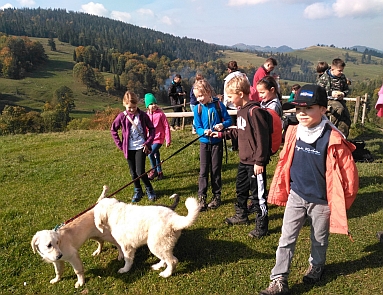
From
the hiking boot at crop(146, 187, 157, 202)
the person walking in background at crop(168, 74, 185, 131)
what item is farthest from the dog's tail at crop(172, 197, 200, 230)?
the person walking in background at crop(168, 74, 185, 131)

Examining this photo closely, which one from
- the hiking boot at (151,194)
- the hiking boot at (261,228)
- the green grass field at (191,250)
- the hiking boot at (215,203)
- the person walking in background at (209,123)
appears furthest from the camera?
the hiking boot at (151,194)

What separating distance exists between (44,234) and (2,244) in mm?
2291

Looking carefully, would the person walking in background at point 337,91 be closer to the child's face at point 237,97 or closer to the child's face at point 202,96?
the child's face at point 202,96

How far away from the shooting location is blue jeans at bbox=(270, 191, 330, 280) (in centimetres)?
373

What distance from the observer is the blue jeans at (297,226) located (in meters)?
3.73

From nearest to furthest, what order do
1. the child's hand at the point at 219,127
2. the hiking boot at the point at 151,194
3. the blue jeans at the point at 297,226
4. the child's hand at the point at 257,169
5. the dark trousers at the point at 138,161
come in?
the blue jeans at the point at 297,226 < the child's hand at the point at 257,169 < the child's hand at the point at 219,127 < the dark trousers at the point at 138,161 < the hiking boot at the point at 151,194

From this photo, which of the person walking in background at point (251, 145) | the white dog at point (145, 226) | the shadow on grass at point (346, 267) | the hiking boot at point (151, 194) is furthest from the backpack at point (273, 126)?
the hiking boot at point (151, 194)

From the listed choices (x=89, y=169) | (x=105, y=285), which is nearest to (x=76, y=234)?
(x=105, y=285)

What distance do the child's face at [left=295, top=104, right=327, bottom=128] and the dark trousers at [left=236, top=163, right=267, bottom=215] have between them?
1.61 m

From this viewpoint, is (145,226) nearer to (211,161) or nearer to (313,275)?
(211,161)

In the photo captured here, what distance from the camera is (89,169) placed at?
32.4 ft

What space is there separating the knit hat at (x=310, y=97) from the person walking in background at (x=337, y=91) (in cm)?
572

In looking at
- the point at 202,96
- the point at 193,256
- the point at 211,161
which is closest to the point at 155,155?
the point at 211,161

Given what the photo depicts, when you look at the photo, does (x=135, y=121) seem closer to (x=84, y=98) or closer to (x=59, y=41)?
(x=84, y=98)
